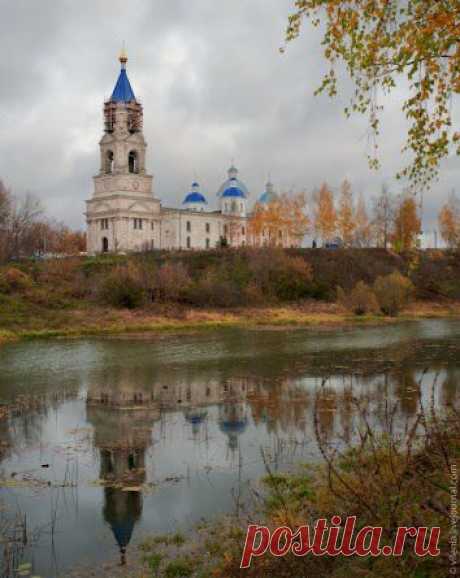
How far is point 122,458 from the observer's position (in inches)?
428

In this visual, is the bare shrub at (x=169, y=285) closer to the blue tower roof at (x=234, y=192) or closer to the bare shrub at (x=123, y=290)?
the bare shrub at (x=123, y=290)

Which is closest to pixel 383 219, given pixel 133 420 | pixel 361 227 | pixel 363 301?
pixel 361 227

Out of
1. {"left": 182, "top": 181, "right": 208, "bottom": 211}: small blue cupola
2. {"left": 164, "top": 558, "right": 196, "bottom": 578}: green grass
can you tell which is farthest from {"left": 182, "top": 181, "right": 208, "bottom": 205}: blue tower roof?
{"left": 164, "top": 558, "right": 196, "bottom": 578}: green grass

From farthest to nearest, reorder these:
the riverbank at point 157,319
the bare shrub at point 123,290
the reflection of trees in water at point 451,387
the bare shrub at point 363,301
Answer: the bare shrub at point 363,301 → the bare shrub at point 123,290 → the riverbank at point 157,319 → the reflection of trees in water at point 451,387

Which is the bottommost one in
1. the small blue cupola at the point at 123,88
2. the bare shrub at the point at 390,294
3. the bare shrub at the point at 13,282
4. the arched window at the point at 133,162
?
the bare shrub at the point at 390,294

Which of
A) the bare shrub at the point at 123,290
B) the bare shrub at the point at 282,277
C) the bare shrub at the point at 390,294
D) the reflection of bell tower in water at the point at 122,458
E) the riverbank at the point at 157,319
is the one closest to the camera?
the reflection of bell tower in water at the point at 122,458

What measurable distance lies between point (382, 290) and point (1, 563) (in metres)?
39.4

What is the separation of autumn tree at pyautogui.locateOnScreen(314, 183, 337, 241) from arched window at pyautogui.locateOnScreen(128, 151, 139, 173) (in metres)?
22.4

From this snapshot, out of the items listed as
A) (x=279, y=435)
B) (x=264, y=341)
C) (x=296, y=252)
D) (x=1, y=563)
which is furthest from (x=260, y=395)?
(x=296, y=252)

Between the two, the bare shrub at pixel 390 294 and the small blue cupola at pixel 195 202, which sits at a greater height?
the small blue cupola at pixel 195 202

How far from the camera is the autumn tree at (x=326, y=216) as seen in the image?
68625 mm

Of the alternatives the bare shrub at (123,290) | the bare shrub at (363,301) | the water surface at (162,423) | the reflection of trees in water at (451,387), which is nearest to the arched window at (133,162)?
the bare shrub at (123,290)

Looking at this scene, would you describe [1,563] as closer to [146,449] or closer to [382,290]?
[146,449]

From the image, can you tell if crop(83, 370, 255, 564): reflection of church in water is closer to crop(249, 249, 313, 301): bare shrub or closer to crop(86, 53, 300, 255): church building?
crop(249, 249, 313, 301): bare shrub
